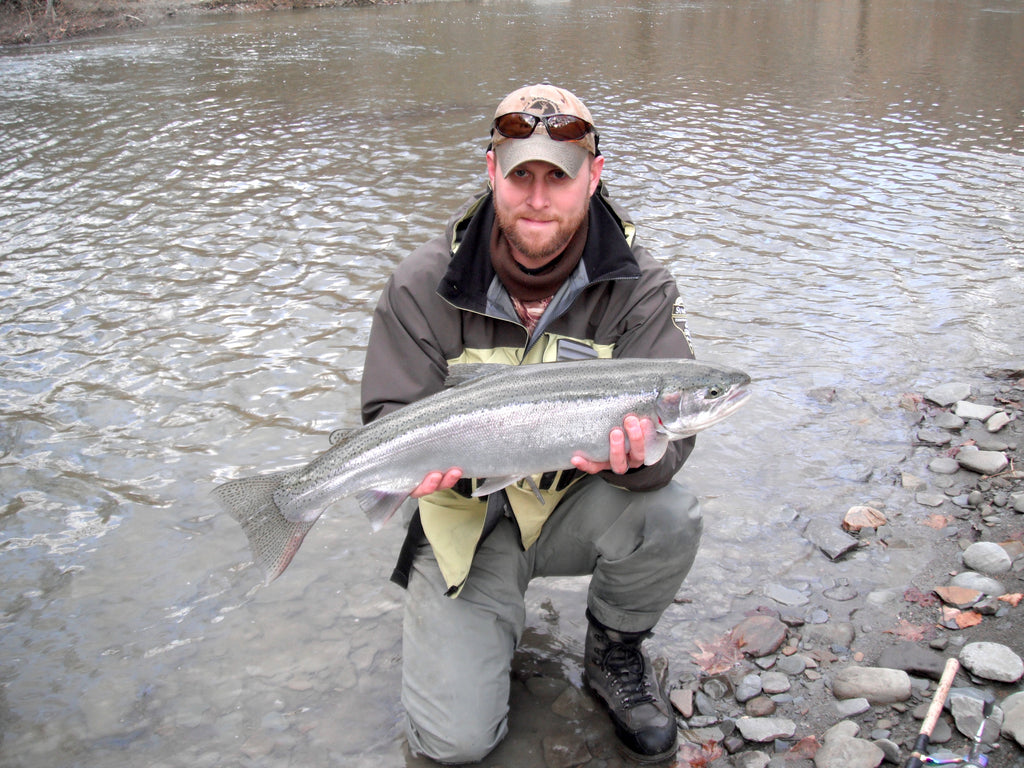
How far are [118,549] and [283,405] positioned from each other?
74.6 inches

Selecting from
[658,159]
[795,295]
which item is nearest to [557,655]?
[795,295]

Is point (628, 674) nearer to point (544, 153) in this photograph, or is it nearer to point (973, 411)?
point (544, 153)

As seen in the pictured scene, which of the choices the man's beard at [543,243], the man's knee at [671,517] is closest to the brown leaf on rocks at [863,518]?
the man's knee at [671,517]

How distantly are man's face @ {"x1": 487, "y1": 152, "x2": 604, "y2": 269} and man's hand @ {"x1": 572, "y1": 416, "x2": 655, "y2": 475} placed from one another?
94 cm

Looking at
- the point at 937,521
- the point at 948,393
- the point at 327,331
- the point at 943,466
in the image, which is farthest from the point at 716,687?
the point at 327,331

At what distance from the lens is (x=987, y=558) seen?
431cm

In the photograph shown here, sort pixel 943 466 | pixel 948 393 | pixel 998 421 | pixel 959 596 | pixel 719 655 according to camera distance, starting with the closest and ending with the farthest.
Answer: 1. pixel 719 655
2. pixel 959 596
3. pixel 943 466
4. pixel 998 421
5. pixel 948 393

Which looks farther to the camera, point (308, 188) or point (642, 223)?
point (308, 188)

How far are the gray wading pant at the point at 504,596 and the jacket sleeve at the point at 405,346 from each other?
2.63ft

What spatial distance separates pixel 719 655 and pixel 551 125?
2724 millimetres

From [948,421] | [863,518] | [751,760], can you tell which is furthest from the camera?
[948,421]

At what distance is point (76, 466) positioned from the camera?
5.72 meters

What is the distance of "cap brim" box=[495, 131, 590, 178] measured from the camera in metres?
3.61

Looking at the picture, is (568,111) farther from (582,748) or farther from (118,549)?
(118,549)
